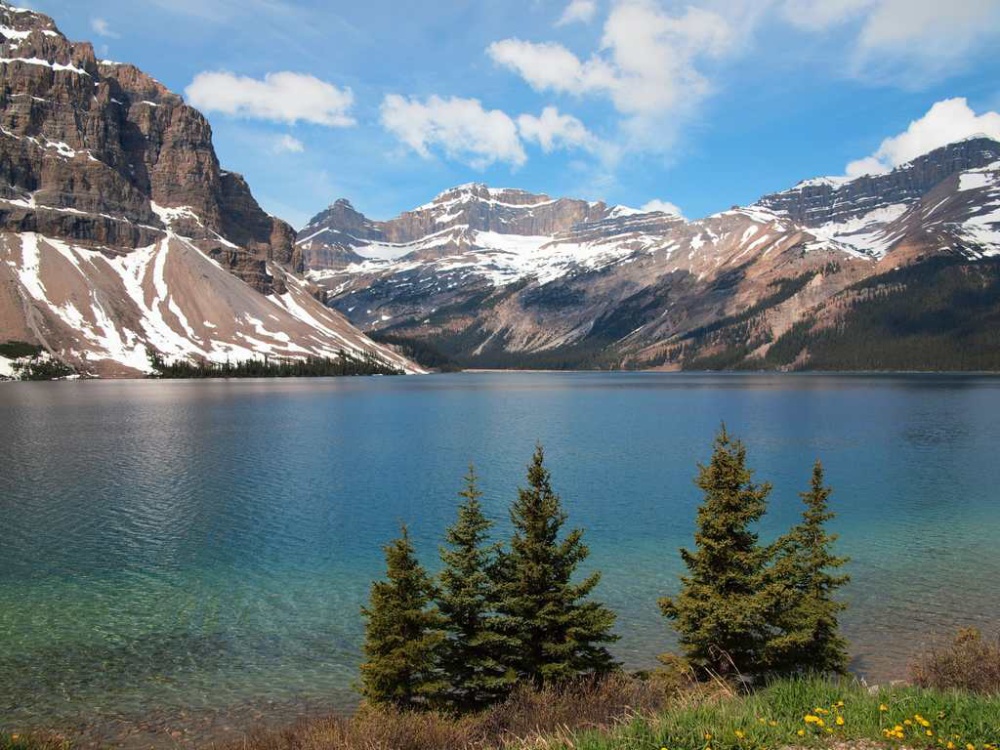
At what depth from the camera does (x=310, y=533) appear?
43.6m

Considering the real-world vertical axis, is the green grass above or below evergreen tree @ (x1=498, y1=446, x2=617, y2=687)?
above

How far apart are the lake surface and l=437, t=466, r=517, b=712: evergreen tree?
446 centimetres

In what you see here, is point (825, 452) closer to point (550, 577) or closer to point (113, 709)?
point (550, 577)

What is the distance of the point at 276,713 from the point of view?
2152 centimetres

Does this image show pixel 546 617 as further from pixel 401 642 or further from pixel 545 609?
pixel 401 642

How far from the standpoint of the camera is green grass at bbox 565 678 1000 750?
1038 cm

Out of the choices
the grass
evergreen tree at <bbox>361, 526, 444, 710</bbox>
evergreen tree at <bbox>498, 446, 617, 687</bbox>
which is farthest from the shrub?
evergreen tree at <bbox>361, 526, 444, 710</bbox>

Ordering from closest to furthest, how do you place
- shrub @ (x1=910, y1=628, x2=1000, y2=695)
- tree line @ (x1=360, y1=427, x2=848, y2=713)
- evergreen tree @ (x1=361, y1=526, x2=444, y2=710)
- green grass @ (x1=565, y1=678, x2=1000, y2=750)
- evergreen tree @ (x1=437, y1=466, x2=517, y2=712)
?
green grass @ (x1=565, y1=678, x2=1000, y2=750), shrub @ (x1=910, y1=628, x2=1000, y2=695), evergreen tree @ (x1=361, y1=526, x2=444, y2=710), tree line @ (x1=360, y1=427, x2=848, y2=713), evergreen tree @ (x1=437, y1=466, x2=517, y2=712)

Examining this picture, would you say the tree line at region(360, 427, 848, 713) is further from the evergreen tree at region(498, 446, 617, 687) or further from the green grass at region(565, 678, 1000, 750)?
the green grass at region(565, 678, 1000, 750)

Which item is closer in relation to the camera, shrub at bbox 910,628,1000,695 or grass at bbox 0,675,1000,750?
grass at bbox 0,675,1000,750

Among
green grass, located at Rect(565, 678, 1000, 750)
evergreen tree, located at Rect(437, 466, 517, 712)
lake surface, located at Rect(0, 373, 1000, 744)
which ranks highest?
green grass, located at Rect(565, 678, 1000, 750)

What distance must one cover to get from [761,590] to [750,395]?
161 metres

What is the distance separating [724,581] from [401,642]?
9.74 meters

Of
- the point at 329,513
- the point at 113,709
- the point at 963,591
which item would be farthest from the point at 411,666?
the point at 329,513
